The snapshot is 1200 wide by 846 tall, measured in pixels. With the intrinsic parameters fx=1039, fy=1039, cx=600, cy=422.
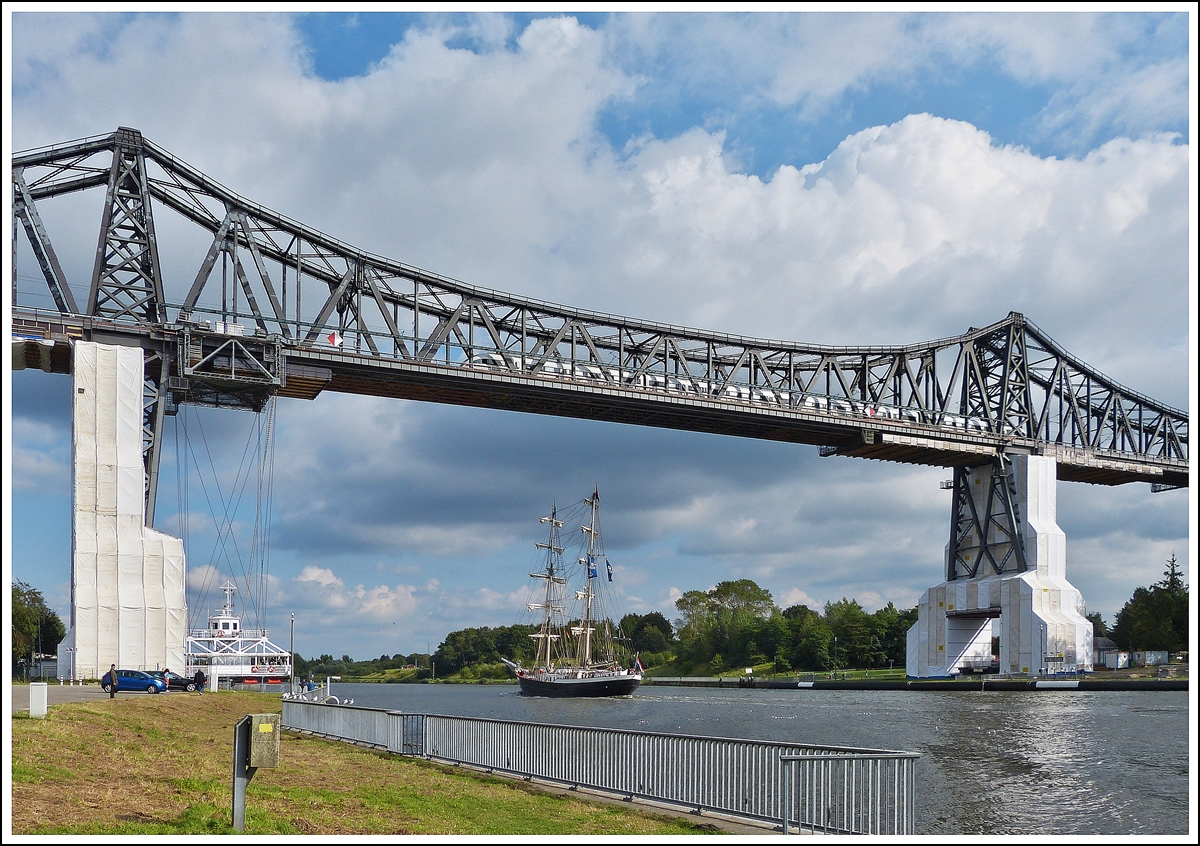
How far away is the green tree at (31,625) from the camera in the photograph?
8869 cm

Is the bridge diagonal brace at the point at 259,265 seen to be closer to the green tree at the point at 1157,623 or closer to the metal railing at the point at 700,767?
the metal railing at the point at 700,767

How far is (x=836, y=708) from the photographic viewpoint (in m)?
66.1

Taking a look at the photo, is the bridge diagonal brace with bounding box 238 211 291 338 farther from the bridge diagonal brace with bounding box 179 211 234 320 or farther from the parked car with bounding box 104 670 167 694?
the parked car with bounding box 104 670 167 694

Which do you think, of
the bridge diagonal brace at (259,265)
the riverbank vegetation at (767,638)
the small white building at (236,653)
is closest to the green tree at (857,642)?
the riverbank vegetation at (767,638)

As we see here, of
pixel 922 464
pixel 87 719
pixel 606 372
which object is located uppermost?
pixel 606 372

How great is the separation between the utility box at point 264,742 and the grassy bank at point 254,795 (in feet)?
3.54

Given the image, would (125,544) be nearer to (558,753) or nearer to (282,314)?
(282,314)

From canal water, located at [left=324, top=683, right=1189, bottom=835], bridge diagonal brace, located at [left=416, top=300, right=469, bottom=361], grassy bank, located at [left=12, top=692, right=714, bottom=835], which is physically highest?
bridge diagonal brace, located at [left=416, top=300, right=469, bottom=361]

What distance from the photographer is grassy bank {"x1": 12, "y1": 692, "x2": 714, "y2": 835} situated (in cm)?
1397

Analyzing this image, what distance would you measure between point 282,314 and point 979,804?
49.1 meters

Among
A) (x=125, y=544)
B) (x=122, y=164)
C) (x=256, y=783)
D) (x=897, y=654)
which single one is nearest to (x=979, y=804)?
(x=256, y=783)

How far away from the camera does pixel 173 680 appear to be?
154 ft

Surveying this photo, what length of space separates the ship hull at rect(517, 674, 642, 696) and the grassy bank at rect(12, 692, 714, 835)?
87.6m

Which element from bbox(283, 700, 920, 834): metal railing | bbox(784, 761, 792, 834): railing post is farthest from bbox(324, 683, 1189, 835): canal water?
bbox(784, 761, 792, 834): railing post
